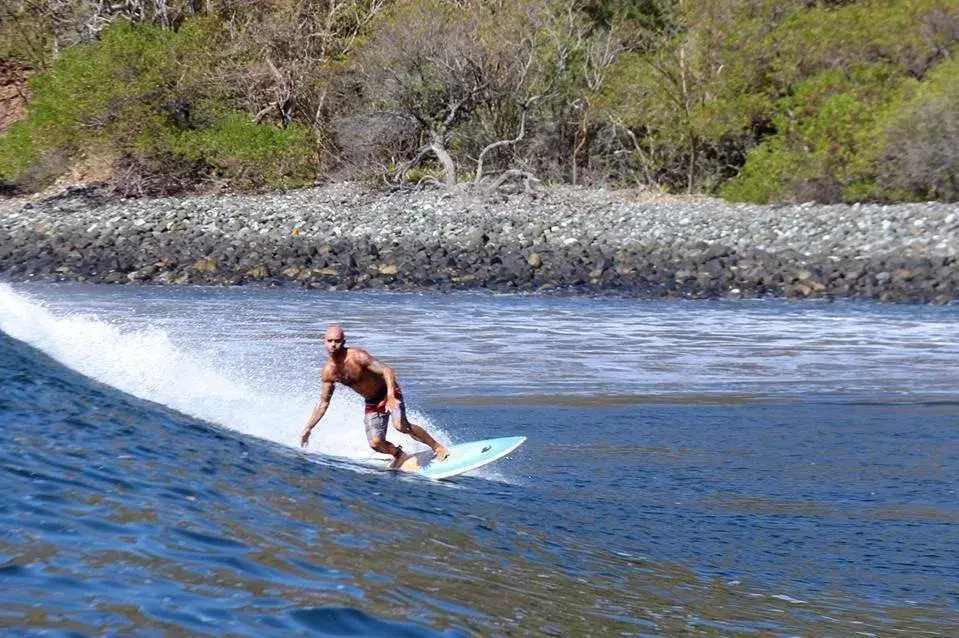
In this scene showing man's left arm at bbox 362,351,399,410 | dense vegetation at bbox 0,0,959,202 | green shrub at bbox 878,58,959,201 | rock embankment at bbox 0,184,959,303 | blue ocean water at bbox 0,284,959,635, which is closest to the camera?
blue ocean water at bbox 0,284,959,635

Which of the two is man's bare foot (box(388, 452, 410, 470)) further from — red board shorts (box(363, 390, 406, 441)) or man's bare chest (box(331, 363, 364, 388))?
man's bare chest (box(331, 363, 364, 388))

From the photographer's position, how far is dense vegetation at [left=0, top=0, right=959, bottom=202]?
32.2 meters

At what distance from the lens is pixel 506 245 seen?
26.4 meters

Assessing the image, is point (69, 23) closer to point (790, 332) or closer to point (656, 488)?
point (790, 332)

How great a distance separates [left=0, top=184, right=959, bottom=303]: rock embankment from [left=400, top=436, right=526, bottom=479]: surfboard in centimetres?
1324

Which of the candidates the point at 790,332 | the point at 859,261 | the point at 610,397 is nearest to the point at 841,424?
the point at 610,397

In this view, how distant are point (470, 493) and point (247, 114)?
27.3m

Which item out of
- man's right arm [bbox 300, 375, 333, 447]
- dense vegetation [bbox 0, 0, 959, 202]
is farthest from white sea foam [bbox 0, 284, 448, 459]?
dense vegetation [bbox 0, 0, 959, 202]

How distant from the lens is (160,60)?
110 ft

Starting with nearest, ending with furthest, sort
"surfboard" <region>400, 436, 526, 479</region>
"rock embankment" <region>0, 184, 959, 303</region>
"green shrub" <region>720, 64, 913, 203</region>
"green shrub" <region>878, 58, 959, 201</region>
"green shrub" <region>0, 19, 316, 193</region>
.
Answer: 1. "surfboard" <region>400, 436, 526, 479</region>
2. "rock embankment" <region>0, 184, 959, 303</region>
3. "green shrub" <region>878, 58, 959, 201</region>
4. "green shrub" <region>720, 64, 913, 203</region>
5. "green shrub" <region>0, 19, 316, 193</region>

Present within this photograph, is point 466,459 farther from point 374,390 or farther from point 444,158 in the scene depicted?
point 444,158

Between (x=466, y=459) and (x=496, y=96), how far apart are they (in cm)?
2470

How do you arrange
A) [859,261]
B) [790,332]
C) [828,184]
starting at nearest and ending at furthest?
[790,332] < [859,261] < [828,184]

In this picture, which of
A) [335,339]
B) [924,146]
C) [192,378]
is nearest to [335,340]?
[335,339]
